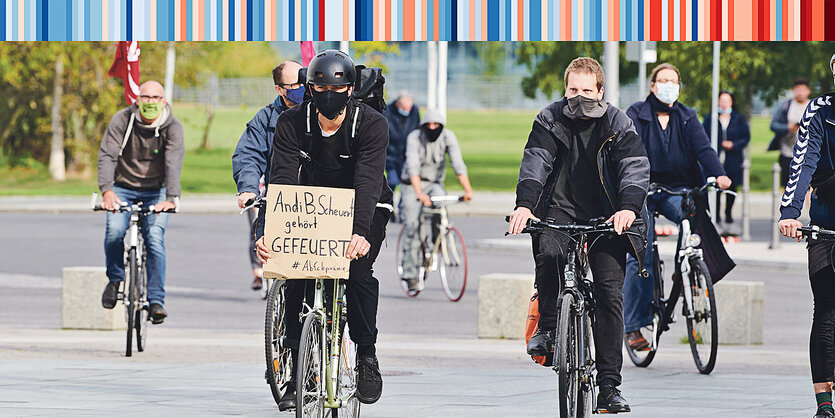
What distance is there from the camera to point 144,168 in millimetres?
10828

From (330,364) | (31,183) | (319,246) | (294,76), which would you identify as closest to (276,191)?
(319,246)

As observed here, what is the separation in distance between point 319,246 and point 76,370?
3354 mm

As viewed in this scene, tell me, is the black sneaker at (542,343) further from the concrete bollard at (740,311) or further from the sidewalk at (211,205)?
the sidewalk at (211,205)

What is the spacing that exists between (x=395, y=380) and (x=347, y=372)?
2.08 meters

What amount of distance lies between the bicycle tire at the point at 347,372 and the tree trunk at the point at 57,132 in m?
30.6

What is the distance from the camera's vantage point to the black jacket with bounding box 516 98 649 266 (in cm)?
693

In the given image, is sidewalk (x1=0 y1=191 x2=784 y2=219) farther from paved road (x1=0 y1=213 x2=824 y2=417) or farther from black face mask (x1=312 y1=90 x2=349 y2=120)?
black face mask (x1=312 y1=90 x2=349 y2=120)

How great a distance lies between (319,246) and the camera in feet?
21.5

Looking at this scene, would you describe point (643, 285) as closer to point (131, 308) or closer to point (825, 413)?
point (825, 413)

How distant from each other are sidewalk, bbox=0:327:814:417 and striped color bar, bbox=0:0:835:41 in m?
2.28

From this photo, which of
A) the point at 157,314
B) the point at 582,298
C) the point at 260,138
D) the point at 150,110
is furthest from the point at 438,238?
the point at 582,298

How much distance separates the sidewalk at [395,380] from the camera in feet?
25.5

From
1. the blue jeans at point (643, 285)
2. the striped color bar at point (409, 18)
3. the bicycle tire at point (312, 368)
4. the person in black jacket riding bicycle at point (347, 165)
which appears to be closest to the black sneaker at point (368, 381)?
the person in black jacket riding bicycle at point (347, 165)

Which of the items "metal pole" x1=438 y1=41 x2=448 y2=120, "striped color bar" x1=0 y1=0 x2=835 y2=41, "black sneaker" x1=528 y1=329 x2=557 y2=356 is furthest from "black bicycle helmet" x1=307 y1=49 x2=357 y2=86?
"metal pole" x1=438 y1=41 x2=448 y2=120
